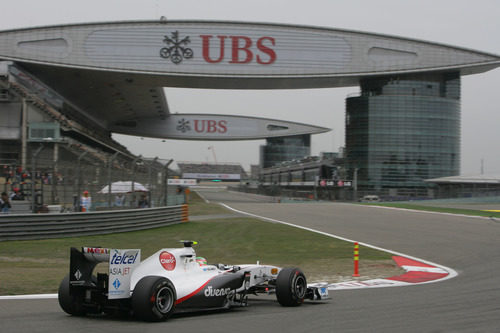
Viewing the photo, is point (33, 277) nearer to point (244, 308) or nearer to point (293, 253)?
point (244, 308)

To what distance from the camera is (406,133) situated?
77.7m

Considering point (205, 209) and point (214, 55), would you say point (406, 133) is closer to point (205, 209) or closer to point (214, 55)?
point (214, 55)

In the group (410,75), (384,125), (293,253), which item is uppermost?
(410,75)

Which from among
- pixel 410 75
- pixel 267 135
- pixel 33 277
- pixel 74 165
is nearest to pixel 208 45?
pixel 410 75

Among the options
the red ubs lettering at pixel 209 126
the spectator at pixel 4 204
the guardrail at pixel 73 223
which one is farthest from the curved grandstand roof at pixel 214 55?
the spectator at pixel 4 204

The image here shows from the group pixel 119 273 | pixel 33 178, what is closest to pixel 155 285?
pixel 119 273

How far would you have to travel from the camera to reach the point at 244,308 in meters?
8.08

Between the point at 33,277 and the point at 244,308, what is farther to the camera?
the point at 33,277

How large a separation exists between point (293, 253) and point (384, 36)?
57.3 m

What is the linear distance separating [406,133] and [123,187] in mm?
61884

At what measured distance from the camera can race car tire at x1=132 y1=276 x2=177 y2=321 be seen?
21.7 feet

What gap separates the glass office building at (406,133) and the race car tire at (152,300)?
71.6 m

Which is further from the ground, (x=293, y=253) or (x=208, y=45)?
(x=208, y=45)

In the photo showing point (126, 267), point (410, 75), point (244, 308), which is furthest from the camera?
point (410, 75)
